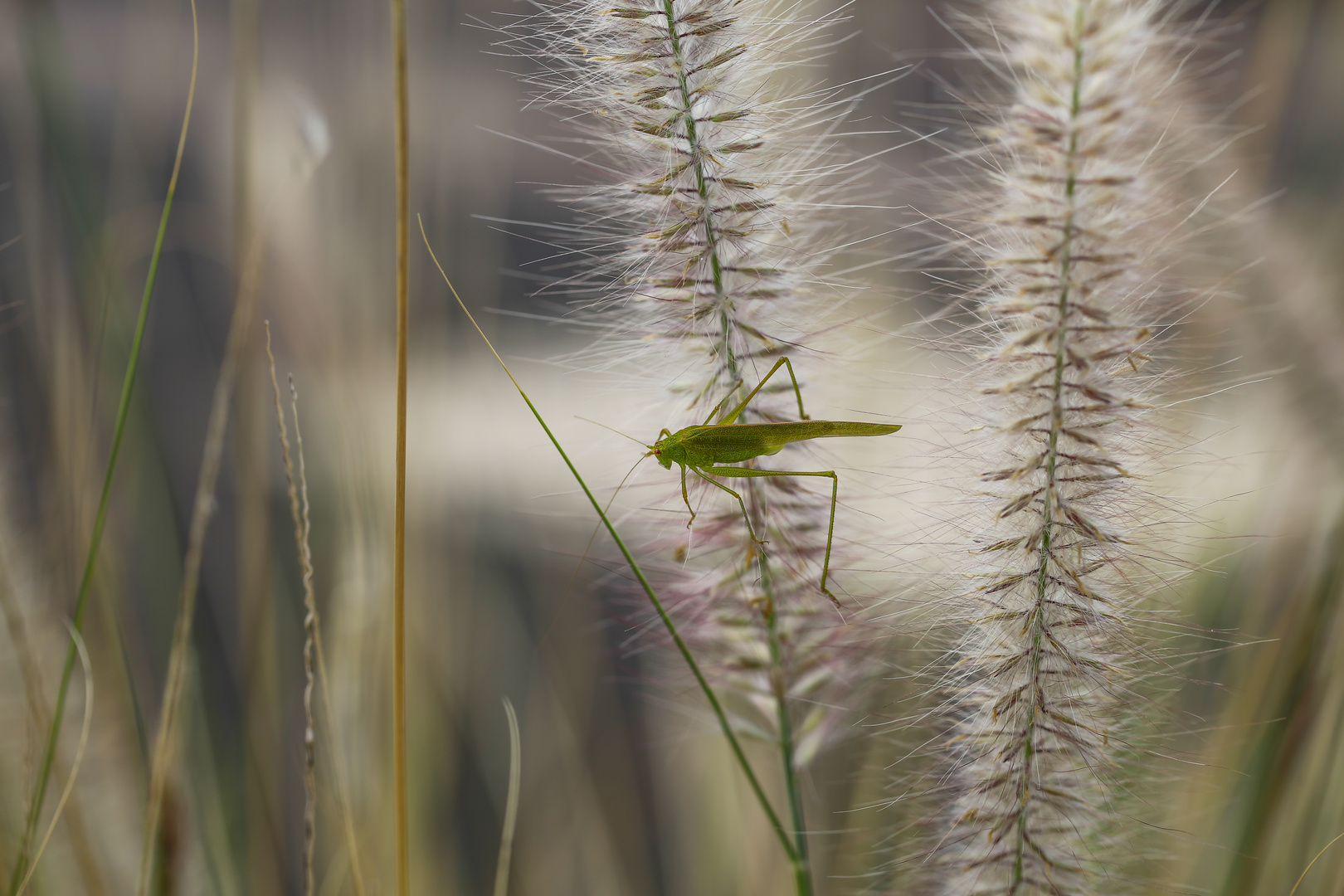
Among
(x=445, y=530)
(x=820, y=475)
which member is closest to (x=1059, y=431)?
(x=820, y=475)

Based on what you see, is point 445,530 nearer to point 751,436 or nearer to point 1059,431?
point 751,436

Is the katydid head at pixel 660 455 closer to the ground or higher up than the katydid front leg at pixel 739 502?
higher up

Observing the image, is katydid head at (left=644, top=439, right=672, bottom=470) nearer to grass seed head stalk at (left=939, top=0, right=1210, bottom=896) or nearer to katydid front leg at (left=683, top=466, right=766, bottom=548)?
katydid front leg at (left=683, top=466, right=766, bottom=548)

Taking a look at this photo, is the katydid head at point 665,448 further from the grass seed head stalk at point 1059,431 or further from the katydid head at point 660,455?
the grass seed head stalk at point 1059,431

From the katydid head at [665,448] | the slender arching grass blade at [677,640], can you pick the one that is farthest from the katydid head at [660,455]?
the slender arching grass blade at [677,640]

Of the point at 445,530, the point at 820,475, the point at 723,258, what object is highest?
the point at 723,258

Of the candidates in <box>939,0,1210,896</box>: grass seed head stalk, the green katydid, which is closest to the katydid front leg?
the green katydid
